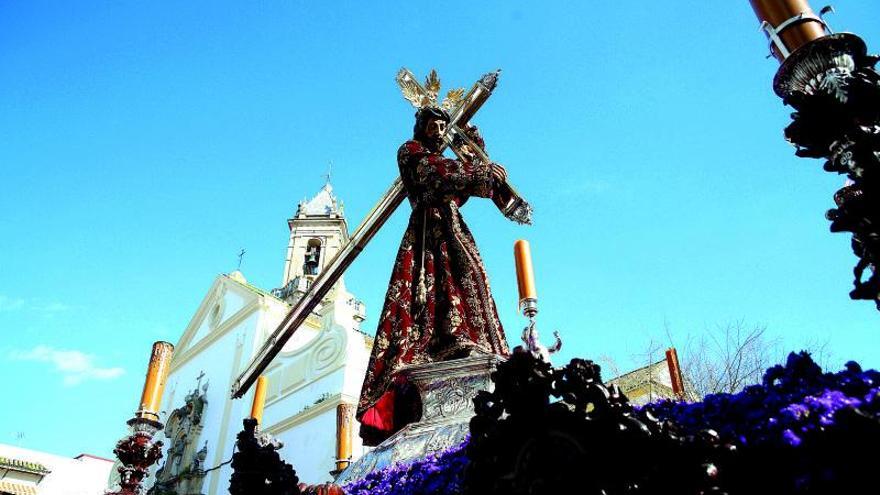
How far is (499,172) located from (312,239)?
26.8 m

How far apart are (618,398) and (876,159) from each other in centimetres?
114

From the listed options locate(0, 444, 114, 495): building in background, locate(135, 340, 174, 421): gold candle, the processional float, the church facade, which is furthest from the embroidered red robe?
locate(0, 444, 114, 495): building in background

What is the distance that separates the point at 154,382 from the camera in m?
4.89

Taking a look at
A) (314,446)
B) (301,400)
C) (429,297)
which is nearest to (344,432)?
(429,297)

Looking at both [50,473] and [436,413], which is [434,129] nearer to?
[436,413]

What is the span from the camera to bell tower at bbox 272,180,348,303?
96.8 feet

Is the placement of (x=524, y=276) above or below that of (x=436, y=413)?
above

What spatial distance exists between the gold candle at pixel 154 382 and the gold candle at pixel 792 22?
4702 mm

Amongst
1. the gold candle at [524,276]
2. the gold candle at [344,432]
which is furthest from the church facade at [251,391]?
the gold candle at [524,276]

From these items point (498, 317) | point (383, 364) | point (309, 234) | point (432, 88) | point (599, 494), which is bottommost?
point (599, 494)

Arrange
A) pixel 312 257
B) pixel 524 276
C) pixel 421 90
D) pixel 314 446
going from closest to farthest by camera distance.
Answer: pixel 524 276 < pixel 421 90 < pixel 314 446 < pixel 312 257

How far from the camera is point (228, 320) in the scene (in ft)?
75.9

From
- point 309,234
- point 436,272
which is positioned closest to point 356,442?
point 436,272

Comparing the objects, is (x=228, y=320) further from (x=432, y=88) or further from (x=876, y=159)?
(x=876, y=159)
